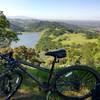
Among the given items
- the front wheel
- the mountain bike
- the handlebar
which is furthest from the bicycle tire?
the front wheel

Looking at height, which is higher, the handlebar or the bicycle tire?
the handlebar

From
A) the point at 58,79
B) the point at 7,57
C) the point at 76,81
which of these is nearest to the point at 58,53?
the point at 58,79

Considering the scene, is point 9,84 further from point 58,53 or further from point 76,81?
point 76,81

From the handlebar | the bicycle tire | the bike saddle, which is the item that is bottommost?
the bicycle tire

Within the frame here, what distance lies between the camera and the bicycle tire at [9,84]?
4.74 m

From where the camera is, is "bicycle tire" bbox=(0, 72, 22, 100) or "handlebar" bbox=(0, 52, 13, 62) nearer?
"handlebar" bbox=(0, 52, 13, 62)

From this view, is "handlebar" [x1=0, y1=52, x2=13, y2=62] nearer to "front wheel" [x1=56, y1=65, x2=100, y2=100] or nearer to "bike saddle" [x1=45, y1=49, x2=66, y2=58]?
"bike saddle" [x1=45, y1=49, x2=66, y2=58]

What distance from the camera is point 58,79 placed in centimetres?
477

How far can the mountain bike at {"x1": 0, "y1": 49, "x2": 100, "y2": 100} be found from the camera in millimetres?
4621

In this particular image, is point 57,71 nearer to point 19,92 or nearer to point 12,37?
point 19,92

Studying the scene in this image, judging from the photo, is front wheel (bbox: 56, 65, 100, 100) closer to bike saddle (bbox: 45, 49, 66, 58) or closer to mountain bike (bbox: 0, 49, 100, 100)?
mountain bike (bbox: 0, 49, 100, 100)

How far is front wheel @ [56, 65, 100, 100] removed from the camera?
187 inches

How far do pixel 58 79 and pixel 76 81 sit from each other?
355 millimetres

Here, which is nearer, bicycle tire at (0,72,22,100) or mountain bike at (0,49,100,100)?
mountain bike at (0,49,100,100)
